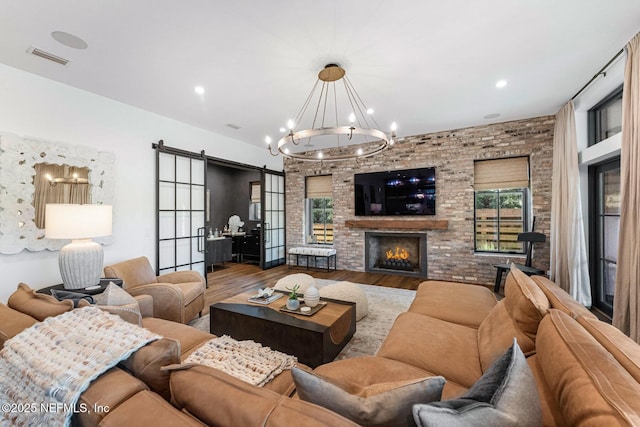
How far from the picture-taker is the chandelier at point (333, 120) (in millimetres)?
2686

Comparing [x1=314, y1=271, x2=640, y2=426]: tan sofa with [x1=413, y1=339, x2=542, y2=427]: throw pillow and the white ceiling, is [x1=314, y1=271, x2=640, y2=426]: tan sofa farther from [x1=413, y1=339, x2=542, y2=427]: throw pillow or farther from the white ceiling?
the white ceiling

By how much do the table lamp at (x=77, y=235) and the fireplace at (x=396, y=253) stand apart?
183 inches

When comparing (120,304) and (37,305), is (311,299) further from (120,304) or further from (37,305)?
(37,305)

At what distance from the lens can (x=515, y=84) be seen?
10.8 ft

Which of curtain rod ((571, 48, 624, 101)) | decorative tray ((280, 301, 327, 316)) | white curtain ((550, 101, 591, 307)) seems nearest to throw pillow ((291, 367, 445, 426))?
decorative tray ((280, 301, 327, 316))

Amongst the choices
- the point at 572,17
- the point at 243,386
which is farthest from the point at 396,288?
the point at 243,386

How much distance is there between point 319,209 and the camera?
676 centimetres

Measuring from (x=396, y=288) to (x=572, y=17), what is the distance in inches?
154

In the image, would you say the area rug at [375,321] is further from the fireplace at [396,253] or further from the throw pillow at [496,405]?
the throw pillow at [496,405]

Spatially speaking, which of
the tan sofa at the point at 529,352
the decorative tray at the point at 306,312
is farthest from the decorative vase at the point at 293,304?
the tan sofa at the point at 529,352

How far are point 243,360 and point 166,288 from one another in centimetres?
171

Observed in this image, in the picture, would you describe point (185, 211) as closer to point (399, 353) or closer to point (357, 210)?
point (357, 210)

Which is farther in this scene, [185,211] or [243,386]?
[185,211]

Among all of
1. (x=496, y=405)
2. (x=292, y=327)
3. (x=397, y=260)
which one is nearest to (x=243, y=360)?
(x=292, y=327)
